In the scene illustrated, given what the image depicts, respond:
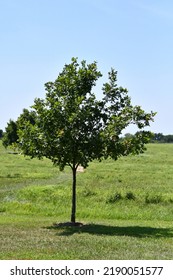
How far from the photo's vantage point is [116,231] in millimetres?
25109

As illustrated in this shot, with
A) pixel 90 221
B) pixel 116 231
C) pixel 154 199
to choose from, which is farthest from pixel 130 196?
pixel 116 231

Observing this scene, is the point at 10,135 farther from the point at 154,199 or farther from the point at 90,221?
the point at 90,221

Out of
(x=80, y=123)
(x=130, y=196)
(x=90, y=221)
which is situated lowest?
(x=90, y=221)

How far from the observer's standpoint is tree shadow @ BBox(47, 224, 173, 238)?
78.5 feet

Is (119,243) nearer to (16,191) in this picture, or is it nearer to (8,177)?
(16,191)

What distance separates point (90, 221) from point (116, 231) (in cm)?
567

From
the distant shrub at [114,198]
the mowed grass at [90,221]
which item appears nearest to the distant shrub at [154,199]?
the mowed grass at [90,221]

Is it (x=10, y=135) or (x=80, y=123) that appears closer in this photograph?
(x=80, y=123)

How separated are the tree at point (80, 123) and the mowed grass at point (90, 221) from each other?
4.61 m

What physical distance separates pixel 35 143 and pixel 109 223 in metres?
7.35

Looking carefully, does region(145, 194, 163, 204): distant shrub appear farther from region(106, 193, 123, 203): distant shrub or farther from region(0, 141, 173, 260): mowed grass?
region(106, 193, 123, 203): distant shrub

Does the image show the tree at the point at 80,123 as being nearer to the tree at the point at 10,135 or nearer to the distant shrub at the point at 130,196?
the distant shrub at the point at 130,196
